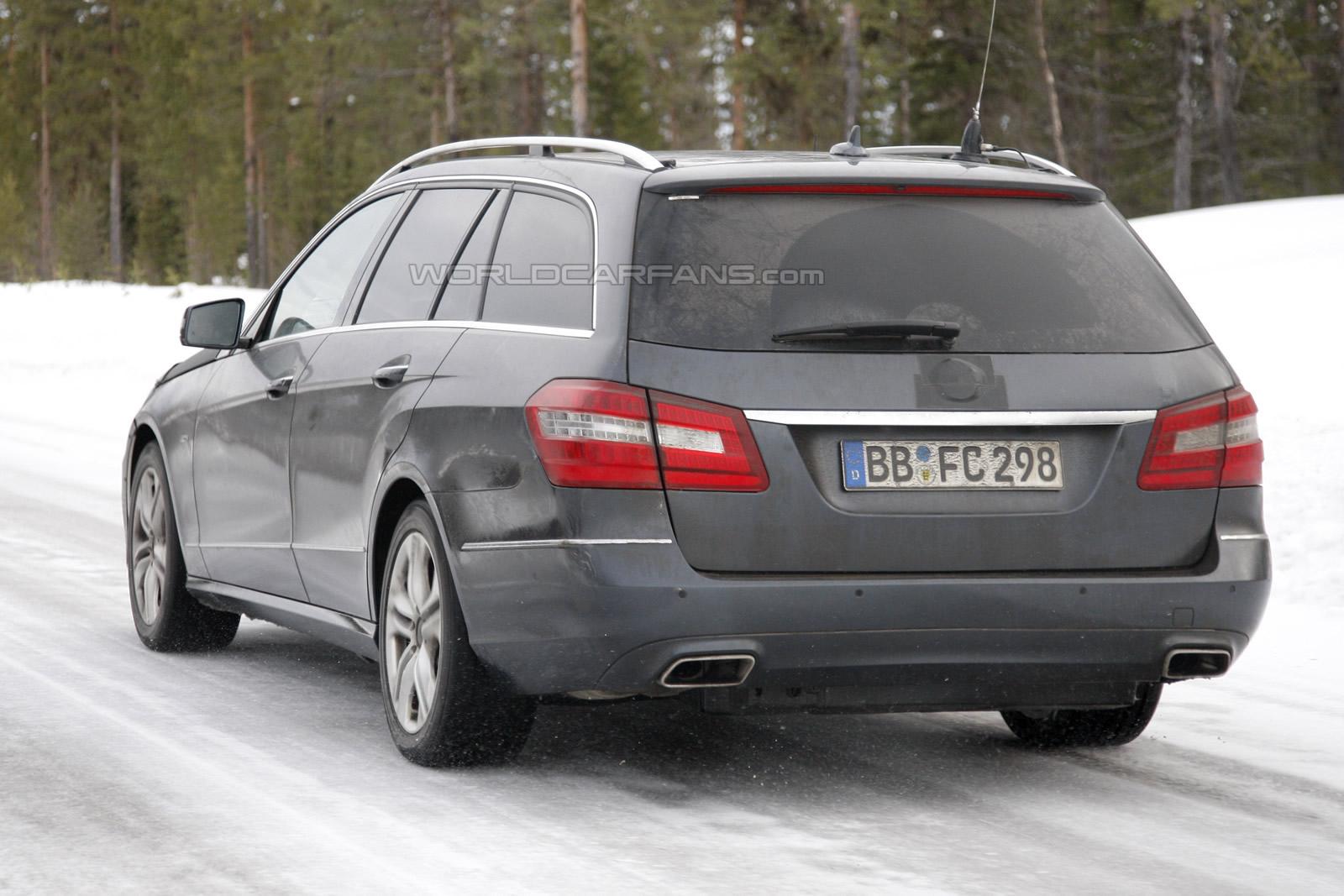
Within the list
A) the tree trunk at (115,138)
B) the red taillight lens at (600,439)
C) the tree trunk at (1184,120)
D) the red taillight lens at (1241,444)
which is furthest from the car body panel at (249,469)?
the tree trunk at (115,138)

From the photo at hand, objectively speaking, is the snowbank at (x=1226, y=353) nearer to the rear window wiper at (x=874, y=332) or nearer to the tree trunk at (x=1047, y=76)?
the rear window wiper at (x=874, y=332)

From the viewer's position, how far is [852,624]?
188 inches

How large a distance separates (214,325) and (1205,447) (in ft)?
11.9

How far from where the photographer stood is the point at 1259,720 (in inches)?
253

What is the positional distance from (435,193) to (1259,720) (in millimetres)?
3183

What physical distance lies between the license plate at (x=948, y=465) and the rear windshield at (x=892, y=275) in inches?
10.3

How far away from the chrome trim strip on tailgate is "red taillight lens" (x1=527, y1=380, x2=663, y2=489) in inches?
10.5

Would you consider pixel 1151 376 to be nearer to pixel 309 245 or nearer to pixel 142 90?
pixel 309 245

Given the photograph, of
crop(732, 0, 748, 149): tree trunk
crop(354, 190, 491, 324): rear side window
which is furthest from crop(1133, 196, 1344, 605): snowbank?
crop(732, 0, 748, 149): tree trunk

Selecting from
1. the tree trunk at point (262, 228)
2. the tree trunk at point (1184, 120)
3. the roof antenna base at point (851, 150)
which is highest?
the tree trunk at point (1184, 120)

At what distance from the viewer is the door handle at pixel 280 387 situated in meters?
6.45

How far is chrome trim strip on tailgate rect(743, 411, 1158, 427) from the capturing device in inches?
188

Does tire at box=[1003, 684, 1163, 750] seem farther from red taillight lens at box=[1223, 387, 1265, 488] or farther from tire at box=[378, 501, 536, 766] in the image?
tire at box=[378, 501, 536, 766]

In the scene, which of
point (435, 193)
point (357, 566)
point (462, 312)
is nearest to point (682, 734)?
point (357, 566)
